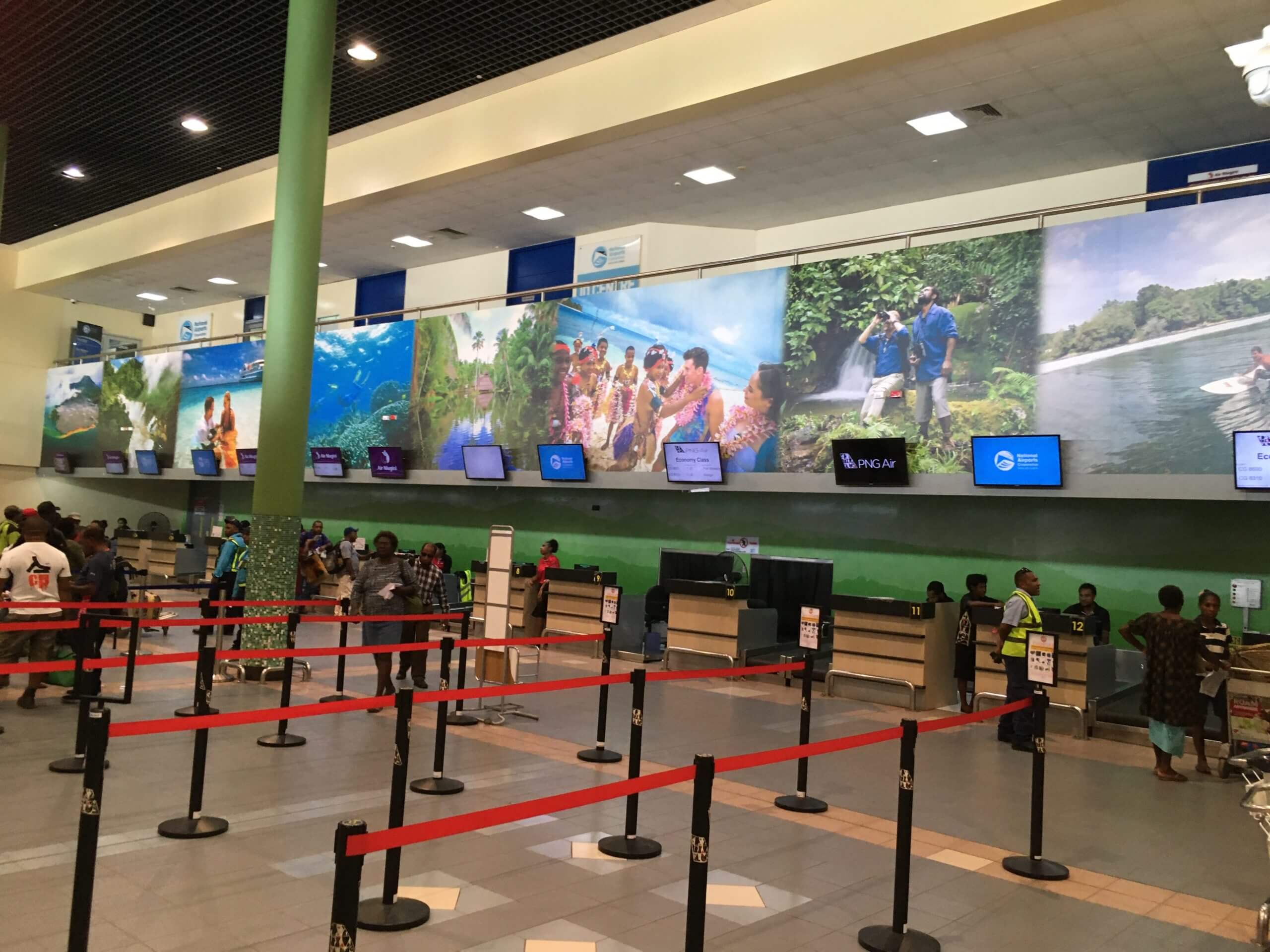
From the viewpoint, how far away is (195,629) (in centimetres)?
1444

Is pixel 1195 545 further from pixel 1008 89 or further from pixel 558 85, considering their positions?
pixel 558 85

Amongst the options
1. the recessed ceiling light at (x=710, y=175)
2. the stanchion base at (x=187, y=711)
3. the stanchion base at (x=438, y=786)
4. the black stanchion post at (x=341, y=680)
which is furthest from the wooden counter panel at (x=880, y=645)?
the recessed ceiling light at (x=710, y=175)

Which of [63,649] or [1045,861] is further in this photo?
[63,649]

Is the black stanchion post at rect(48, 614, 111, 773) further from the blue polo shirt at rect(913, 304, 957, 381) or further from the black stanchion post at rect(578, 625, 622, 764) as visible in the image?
the blue polo shirt at rect(913, 304, 957, 381)

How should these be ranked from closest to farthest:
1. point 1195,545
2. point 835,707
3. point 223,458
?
point 835,707 → point 1195,545 → point 223,458

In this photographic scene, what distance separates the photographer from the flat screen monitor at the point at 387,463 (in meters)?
18.9

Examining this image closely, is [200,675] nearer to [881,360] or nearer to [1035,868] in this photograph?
[1035,868]

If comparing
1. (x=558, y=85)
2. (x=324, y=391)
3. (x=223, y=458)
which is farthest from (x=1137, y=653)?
(x=223, y=458)

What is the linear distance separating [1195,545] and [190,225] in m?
17.6

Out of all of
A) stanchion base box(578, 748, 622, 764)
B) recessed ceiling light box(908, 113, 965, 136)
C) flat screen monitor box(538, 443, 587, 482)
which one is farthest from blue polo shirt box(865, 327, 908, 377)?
stanchion base box(578, 748, 622, 764)

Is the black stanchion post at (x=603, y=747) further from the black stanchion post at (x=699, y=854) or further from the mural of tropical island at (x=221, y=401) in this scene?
the mural of tropical island at (x=221, y=401)

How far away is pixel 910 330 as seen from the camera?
12.6m

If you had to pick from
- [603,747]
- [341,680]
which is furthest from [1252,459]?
[341,680]

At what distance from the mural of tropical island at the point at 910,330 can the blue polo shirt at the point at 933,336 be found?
107mm
